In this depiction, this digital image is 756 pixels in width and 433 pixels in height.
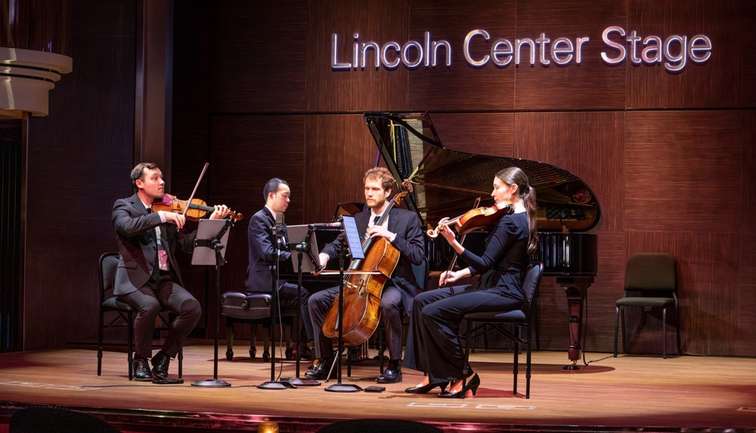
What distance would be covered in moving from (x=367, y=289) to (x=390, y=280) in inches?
15.1

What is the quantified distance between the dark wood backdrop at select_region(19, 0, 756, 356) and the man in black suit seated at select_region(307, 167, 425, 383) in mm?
2745

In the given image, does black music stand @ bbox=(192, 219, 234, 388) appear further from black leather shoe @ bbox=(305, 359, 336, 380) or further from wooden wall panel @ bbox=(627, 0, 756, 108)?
wooden wall panel @ bbox=(627, 0, 756, 108)

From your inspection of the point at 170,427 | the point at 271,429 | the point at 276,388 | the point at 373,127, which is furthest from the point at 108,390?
the point at 271,429

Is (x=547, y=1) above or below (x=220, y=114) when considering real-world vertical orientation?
above

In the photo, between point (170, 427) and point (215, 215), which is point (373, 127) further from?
point (170, 427)

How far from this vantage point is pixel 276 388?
632 centimetres

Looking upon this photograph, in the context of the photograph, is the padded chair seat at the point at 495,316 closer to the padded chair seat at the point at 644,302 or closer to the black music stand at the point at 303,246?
the black music stand at the point at 303,246

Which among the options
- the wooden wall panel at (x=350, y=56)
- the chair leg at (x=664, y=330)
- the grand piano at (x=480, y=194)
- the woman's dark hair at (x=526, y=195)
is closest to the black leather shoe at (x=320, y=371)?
the grand piano at (x=480, y=194)

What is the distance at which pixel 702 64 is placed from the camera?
29.3 feet

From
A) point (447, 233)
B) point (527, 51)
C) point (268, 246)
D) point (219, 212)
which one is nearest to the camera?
point (447, 233)

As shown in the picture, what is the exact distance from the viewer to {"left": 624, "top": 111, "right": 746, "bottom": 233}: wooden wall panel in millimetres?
8867

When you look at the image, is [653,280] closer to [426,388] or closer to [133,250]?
[426,388]

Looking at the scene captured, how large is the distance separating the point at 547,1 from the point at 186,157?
11.6ft

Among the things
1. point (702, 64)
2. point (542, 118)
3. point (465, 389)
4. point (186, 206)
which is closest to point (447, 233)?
point (465, 389)
